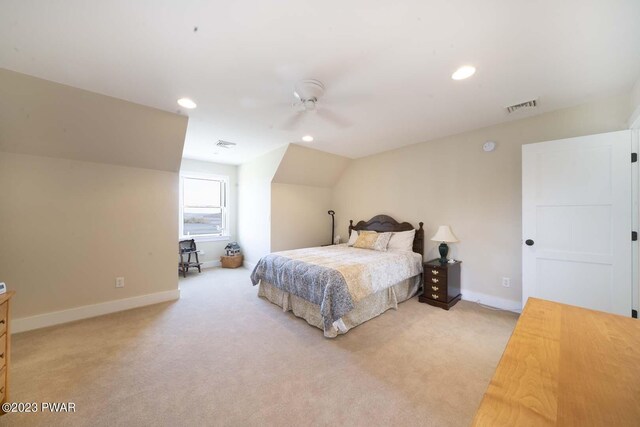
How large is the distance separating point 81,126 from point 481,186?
199 inches

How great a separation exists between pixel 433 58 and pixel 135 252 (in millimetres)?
4170

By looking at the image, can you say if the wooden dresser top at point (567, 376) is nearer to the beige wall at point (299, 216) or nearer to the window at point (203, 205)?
the beige wall at point (299, 216)

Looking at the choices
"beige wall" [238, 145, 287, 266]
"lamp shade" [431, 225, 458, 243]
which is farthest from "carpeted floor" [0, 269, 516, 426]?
"beige wall" [238, 145, 287, 266]

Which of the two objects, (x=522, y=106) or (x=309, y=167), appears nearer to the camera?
(x=522, y=106)

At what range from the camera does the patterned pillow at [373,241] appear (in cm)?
407

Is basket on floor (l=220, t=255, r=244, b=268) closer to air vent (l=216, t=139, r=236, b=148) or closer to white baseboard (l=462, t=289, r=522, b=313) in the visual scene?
air vent (l=216, t=139, r=236, b=148)

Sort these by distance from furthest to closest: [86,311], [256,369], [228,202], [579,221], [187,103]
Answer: [228,202] → [86,311] → [187,103] → [579,221] → [256,369]

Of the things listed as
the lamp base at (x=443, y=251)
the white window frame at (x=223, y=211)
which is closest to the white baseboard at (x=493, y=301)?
the lamp base at (x=443, y=251)

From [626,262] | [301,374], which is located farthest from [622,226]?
[301,374]

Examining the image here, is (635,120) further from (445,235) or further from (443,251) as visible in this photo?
(443,251)

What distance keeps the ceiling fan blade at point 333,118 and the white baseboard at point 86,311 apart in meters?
3.33

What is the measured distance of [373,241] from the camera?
4168 mm

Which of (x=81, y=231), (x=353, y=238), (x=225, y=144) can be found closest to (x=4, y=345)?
(x=81, y=231)

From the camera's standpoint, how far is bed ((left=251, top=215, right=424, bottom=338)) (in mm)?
2525
